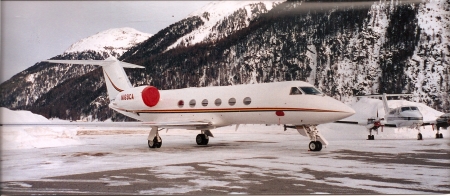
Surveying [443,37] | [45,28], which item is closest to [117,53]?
[45,28]

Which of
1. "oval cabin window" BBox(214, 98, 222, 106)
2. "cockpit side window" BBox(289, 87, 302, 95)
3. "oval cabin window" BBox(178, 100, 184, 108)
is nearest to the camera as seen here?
"cockpit side window" BBox(289, 87, 302, 95)

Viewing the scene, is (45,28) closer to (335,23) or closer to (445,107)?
(335,23)

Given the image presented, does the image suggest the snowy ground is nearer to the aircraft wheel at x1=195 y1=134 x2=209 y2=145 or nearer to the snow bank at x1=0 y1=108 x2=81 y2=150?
the snow bank at x1=0 y1=108 x2=81 y2=150

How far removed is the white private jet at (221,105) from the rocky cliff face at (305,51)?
955 millimetres

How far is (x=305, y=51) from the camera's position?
48.1ft

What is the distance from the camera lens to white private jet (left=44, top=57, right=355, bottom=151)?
1392 centimetres

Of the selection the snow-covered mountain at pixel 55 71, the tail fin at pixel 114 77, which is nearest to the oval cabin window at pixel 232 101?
the snow-covered mountain at pixel 55 71

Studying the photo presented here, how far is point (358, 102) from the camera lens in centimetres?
1855

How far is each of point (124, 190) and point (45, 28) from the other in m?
5.49

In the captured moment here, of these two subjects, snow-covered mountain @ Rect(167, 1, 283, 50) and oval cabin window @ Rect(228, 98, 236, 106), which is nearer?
snow-covered mountain @ Rect(167, 1, 283, 50)

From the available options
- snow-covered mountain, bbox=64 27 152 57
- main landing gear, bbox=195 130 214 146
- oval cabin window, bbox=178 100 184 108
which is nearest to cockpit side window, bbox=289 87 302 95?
oval cabin window, bbox=178 100 184 108

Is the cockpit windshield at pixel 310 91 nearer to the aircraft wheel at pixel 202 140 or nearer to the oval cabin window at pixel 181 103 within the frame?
the oval cabin window at pixel 181 103

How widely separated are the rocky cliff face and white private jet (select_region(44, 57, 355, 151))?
96 centimetres

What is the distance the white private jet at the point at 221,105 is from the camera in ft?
45.7
